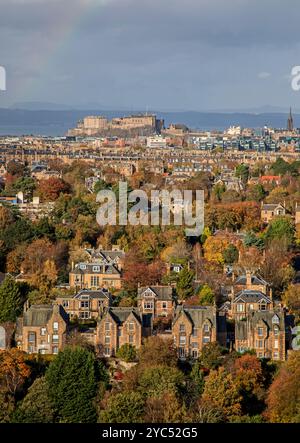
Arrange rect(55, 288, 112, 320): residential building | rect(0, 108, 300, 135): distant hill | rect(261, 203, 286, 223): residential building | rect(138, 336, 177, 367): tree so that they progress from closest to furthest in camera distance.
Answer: rect(138, 336, 177, 367): tree → rect(55, 288, 112, 320): residential building → rect(261, 203, 286, 223): residential building → rect(0, 108, 300, 135): distant hill

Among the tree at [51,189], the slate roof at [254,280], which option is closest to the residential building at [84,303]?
the slate roof at [254,280]

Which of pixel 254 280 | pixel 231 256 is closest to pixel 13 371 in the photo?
pixel 254 280

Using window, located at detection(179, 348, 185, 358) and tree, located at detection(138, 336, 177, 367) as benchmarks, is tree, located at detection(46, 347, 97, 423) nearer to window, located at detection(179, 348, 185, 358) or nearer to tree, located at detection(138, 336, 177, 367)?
tree, located at detection(138, 336, 177, 367)

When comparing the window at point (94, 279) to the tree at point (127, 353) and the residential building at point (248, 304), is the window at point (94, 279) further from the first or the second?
the tree at point (127, 353)

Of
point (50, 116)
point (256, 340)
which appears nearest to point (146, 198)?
A: point (256, 340)

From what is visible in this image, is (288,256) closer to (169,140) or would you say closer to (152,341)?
(152,341)

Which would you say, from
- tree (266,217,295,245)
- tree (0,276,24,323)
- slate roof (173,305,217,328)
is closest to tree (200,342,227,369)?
slate roof (173,305,217,328)
